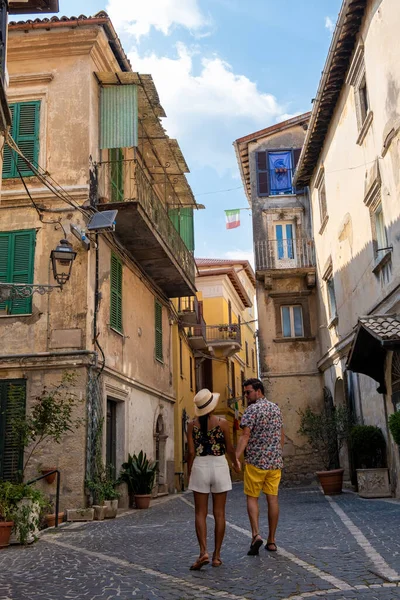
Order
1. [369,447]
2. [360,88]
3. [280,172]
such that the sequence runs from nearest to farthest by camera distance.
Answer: [369,447], [360,88], [280,172]

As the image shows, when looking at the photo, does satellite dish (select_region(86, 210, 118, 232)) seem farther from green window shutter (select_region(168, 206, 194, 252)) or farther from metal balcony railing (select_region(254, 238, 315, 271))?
metal balcony railing (select_region(254, 238, 315, 271))

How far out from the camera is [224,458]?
5672 millimetres

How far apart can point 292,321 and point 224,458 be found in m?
16.4

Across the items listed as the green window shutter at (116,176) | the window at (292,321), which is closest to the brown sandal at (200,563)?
the green window shutter at (116,176)

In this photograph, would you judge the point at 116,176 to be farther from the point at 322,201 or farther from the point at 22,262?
the point at 322,201

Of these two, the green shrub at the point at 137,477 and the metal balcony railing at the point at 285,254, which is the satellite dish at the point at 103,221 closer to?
the green shrub at the point at 137,477

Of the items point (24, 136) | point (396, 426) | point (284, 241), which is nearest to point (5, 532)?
point (396, 426)

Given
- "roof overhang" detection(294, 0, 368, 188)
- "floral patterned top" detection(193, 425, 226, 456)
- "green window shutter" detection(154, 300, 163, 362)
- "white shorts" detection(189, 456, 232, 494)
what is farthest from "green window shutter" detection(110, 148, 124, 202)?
"white shorts" detection(189, 456, 232, 494)

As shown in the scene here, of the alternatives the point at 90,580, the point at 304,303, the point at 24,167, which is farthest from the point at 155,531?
the point at 304,303

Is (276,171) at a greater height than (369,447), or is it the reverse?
(276,171)

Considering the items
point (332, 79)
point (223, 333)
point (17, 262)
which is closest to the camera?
point (17, 262)

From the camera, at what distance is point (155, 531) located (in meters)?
9.30

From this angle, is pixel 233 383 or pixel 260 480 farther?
pixel 233 383

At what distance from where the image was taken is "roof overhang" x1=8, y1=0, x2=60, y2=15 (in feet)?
32.1
